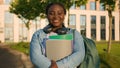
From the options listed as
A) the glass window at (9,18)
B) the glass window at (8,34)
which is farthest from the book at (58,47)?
the glass window at (9,18)

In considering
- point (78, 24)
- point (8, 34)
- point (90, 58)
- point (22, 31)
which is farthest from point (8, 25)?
point (90, 58)

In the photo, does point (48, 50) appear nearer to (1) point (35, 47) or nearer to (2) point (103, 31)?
(1) point (35, 47)

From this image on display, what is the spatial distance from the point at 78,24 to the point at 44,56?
5951 centimetres

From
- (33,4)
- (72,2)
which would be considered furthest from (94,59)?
(33,4)

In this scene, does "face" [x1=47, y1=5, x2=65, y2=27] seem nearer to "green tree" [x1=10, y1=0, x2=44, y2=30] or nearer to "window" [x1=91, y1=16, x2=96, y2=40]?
"green tree" [x1=10, y1=0, x2=44, y2=30]

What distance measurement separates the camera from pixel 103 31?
66.1 metres

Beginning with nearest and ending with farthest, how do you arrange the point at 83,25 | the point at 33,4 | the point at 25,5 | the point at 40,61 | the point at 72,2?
the point at 40,61, the point at 72,2, the point at 33,4, the point at 25,5, the point at 83,25

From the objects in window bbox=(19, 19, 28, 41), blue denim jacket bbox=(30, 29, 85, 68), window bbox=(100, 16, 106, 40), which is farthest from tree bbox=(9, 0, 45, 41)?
window bbox=(100, 16, 106, 40)

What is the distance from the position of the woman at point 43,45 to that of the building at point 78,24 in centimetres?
5425

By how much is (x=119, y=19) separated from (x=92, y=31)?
6.81m

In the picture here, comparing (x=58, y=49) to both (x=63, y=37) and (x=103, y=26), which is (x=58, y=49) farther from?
(x=103, y=26)

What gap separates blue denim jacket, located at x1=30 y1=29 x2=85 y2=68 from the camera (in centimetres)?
295

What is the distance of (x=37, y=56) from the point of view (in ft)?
9.85

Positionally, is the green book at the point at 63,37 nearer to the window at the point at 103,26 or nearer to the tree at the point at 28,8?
the tree at the point at 28,8
